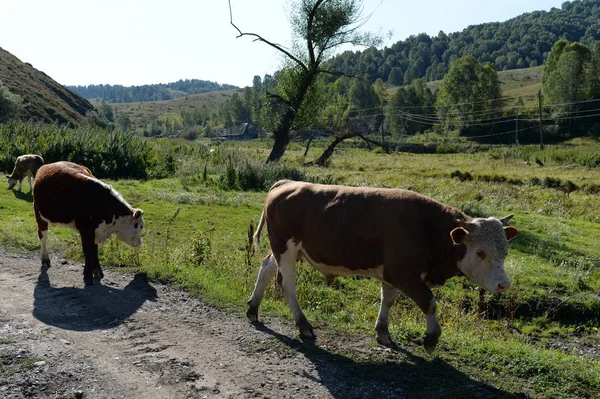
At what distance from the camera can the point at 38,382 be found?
652 centimetres

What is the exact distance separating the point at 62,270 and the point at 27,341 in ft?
14.0

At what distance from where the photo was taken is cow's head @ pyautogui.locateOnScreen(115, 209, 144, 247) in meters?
11.9

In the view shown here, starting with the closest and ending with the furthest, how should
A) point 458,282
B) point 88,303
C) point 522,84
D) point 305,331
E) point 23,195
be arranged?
point 305,331
point 88,303
point 458,282
point 23,195
point 522,84

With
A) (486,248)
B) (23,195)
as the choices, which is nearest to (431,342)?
(486,248)

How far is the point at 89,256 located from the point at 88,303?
1454 millimetres

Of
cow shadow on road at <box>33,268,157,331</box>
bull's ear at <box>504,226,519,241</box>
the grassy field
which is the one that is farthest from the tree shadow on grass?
bull's ear at <box>504,226,519,241</box>

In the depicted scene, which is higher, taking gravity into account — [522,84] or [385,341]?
[522,84]

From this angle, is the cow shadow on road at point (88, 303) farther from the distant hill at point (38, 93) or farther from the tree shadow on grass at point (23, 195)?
the distant hill at point (38, 93)

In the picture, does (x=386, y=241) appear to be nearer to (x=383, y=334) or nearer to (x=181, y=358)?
(x=383, y=334)

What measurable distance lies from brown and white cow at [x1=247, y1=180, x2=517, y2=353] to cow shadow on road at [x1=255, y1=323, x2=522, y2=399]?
34 cm

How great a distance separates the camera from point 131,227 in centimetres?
1195

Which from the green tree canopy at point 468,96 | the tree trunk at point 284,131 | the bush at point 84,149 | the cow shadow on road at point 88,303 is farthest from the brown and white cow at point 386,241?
the green tree canopy at point 468,96

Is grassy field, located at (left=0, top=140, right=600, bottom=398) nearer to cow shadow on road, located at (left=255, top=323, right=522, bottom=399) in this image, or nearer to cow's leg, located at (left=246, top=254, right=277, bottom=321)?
cow shadow on road, located at (left=255, top=323, right=522, bottom=399)

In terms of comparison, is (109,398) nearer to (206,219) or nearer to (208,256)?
(208,256)
